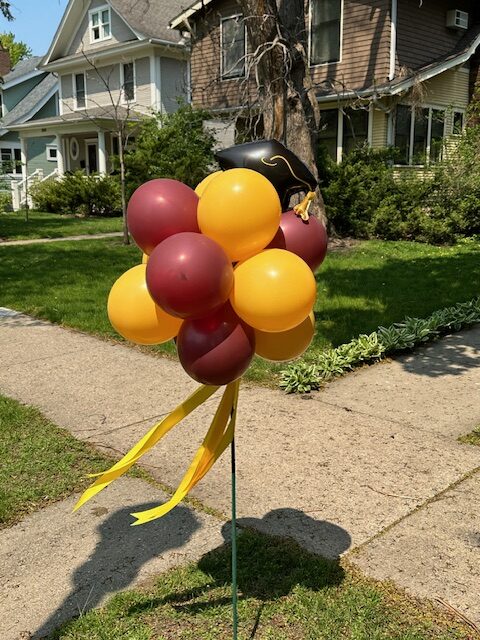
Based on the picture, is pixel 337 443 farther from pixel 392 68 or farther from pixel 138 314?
pixel 392 68

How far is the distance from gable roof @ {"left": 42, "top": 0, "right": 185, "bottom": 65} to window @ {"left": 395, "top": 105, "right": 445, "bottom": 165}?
966 centimetres

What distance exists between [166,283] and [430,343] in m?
5.32

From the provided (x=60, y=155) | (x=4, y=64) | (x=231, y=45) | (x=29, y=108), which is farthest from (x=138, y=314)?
(x=4, y=64)

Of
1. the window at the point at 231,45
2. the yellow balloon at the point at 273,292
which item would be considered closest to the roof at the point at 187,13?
the window at the point at 231,45

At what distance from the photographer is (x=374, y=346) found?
6.22 m

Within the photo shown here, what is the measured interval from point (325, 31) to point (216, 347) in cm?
1781

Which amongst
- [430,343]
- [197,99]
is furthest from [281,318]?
[197,99]

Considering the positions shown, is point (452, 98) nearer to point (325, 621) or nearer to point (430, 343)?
point (430, 343)

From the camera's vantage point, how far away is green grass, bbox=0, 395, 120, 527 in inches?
143

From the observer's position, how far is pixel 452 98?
18.5 meters

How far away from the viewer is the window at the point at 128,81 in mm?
24594

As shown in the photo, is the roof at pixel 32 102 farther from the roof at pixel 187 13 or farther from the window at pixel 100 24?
the roof at pixel 187 13

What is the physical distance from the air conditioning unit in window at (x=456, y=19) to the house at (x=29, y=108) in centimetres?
1966

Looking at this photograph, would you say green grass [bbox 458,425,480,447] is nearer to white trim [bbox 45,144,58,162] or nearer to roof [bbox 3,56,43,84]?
white trim [bbox 45,144,58,162]
